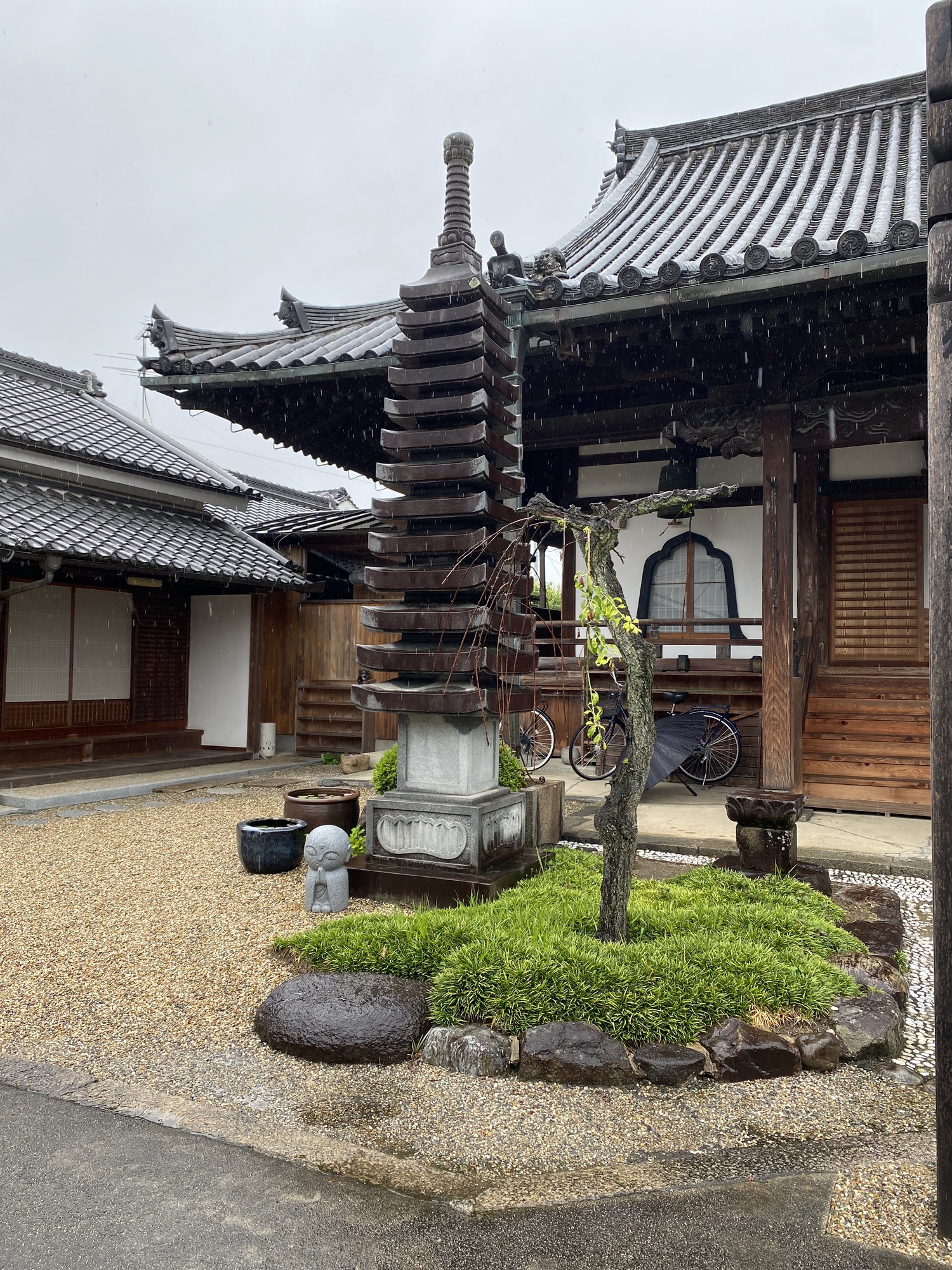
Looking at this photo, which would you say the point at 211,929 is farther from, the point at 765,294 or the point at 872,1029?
the point at 765,294

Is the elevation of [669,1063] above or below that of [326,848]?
below

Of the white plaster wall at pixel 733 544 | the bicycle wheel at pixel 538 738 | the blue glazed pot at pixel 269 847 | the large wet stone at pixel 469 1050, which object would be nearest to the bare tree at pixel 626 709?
the large wet stone at pixel 469 1050

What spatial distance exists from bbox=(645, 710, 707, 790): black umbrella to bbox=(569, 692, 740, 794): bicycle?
11 centimetres

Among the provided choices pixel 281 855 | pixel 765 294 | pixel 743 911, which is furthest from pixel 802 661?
pixel 281 855

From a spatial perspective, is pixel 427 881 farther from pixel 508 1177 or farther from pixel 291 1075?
pixel 508 1177

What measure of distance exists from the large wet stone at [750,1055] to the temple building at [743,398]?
326cm

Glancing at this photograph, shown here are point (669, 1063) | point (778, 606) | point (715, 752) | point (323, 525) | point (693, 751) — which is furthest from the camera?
point (323, 525)

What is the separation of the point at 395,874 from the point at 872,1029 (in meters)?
2.80

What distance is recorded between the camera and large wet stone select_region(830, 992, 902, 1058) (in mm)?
3527

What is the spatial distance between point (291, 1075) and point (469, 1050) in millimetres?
694

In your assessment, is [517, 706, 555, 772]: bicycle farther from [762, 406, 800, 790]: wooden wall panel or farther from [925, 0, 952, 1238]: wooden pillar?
[925, 0, 952, 1238]: wooden pillar

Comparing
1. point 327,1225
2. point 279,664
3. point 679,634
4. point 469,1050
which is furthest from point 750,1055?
point 279,664

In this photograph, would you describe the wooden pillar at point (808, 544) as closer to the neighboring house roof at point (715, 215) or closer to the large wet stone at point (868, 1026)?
the neighboring house roof at point (715, 215)

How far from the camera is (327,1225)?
7.98 feet
